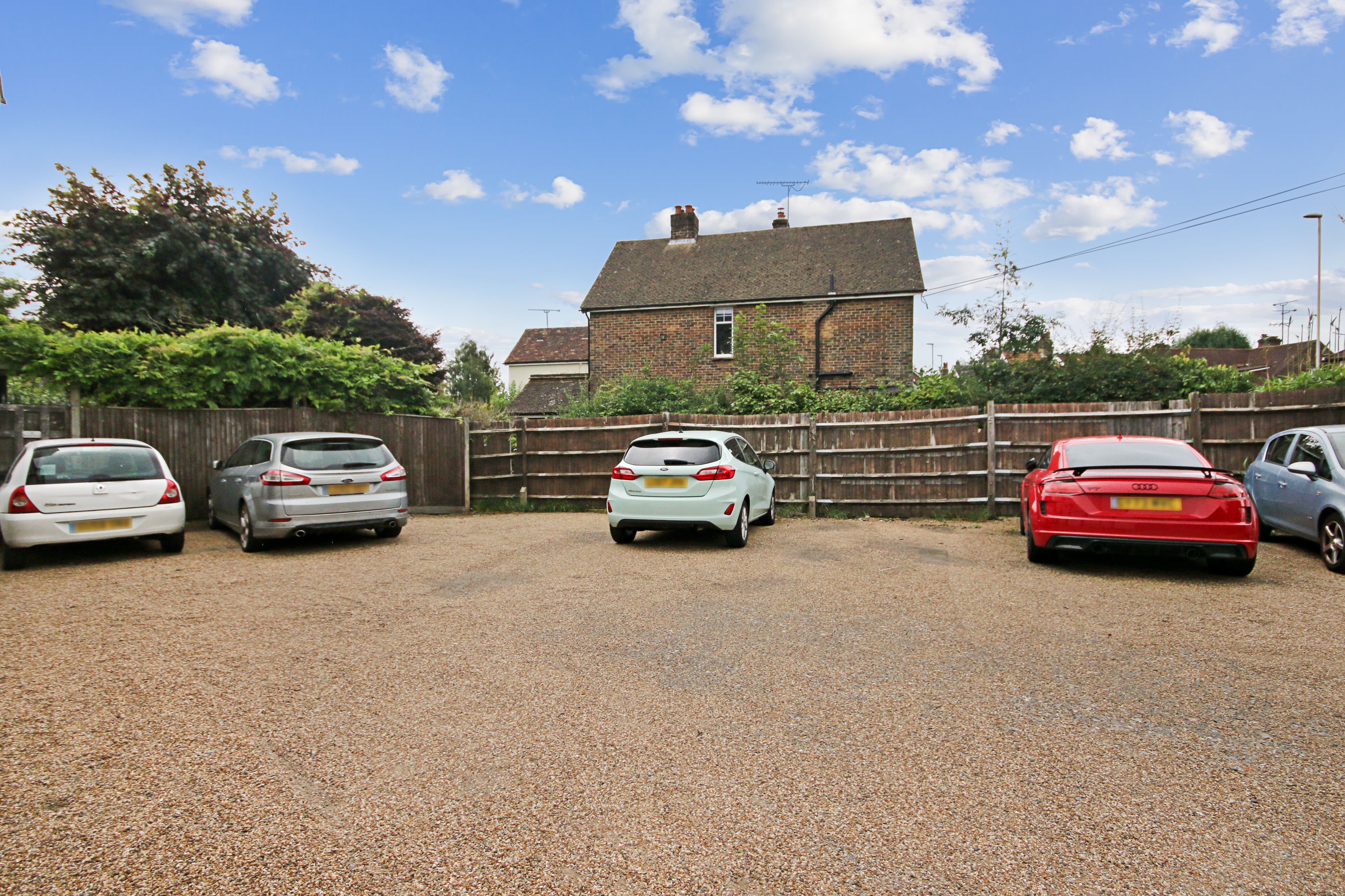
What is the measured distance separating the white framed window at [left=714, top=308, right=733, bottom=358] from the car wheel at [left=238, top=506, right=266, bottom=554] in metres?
15.5

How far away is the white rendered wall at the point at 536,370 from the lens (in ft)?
127

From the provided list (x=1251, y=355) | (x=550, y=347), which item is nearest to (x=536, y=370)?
(x=550, y=347)

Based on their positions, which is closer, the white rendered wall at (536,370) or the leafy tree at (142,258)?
the leafy tree at (142,258)

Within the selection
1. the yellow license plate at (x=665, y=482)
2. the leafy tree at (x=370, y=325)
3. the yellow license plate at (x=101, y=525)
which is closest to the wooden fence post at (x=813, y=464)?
the yellow license plate at (x=665, y=482)

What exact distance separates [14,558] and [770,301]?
18519 mm

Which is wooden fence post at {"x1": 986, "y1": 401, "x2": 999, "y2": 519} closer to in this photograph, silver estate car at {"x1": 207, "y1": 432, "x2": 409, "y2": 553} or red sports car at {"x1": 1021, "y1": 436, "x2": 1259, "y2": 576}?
red sports car at {"x1": 1021, "y1": 436, "x2": 1259, "y2": 576}

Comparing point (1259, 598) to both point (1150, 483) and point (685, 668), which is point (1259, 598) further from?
point (685, 668)

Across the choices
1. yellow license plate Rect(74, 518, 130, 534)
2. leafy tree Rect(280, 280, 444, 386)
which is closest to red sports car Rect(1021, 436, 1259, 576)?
yellow license plate Rect(74, 518, 130, 534)

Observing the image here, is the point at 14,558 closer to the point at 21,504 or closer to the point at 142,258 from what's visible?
the point at 21,504

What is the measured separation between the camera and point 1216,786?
3021 mm

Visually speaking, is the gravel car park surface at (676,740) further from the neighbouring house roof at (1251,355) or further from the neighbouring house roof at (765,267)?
the neighbouring house roof at (1251,355)

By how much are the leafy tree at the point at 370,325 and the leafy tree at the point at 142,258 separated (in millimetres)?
1928

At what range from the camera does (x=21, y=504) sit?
7680 millimetres

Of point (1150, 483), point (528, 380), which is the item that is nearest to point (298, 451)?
point (1150, 483)
